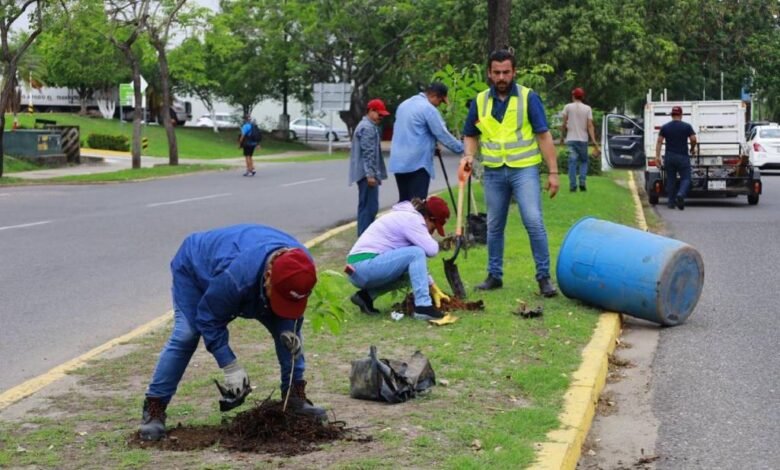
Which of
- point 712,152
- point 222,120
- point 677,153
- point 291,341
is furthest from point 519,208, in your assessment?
point 222,120

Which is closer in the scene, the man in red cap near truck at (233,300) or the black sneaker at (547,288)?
the man in red cap near truck at (233,300)

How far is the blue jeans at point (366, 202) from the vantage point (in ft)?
43.7

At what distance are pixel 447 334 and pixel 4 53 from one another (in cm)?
2293

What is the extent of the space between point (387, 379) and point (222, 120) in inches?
2498

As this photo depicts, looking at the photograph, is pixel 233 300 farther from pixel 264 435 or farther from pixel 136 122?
pixel 136 122

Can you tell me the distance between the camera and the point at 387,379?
6.40m

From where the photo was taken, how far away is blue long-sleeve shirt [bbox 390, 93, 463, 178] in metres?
12.5

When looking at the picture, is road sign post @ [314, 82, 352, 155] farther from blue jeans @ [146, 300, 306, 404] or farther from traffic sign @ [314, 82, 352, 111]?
blue jeans @ [146, 300, 306, 404]

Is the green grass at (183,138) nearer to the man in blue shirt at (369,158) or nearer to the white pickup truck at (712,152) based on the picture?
the white pickup truck at (712,152)

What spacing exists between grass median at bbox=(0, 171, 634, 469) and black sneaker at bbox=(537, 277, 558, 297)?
0.27ft

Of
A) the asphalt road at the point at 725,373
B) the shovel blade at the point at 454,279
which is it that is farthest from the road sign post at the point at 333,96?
the shovel blade at the point at 454,279

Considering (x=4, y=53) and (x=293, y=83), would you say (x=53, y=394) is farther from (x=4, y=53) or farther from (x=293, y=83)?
(x=293, y=83)

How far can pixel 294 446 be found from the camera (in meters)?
5.58

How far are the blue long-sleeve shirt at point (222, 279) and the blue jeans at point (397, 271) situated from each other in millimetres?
2894
